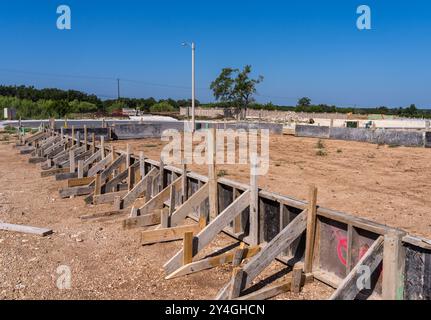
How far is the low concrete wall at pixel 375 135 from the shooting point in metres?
28.3

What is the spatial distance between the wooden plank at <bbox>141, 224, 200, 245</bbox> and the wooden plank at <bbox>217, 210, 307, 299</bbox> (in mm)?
2159

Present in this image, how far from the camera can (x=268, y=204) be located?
24.7 ft

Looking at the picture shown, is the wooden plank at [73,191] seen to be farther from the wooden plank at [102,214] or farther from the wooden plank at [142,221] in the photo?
the wooden plank at [142,221]

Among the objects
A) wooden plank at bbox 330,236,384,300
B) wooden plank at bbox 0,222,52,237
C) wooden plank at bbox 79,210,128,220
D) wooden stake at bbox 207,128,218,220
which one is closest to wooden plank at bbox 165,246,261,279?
wooden stake at bbox 207,128,218,220

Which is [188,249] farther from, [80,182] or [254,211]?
[80,182]

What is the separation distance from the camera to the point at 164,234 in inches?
315

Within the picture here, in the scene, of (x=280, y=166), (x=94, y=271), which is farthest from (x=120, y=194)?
(x=280, y=166)

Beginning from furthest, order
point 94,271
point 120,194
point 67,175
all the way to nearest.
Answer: point 67,175 < point 120,194 < point 94,271

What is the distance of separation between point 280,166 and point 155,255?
12.4m

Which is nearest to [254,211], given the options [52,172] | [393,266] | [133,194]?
[393,266]

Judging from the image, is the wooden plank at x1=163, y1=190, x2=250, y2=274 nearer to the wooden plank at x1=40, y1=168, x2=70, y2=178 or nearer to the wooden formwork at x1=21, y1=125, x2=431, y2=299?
the wooden formwork at x1=21, y1=125, x2=431, y2=299

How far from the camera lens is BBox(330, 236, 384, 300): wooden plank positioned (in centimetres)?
502
